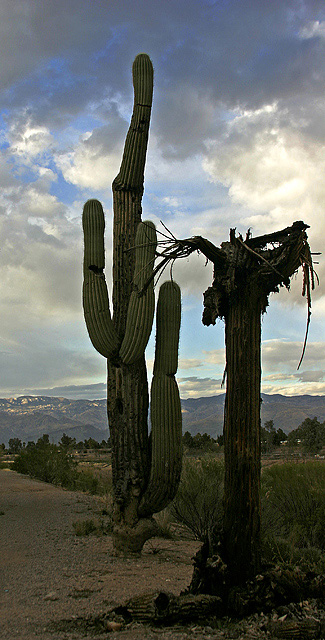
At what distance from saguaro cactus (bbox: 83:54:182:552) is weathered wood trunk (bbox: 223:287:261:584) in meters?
1.93

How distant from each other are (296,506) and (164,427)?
5032 mm

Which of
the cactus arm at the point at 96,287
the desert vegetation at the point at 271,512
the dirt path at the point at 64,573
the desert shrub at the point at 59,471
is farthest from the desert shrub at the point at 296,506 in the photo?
the desert shrub at the point at 59,471

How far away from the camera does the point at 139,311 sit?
813cm

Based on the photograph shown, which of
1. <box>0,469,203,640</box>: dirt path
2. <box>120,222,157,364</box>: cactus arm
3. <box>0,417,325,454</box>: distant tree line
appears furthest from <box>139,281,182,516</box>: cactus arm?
<box>0,417,325,454</box>: distant tree line

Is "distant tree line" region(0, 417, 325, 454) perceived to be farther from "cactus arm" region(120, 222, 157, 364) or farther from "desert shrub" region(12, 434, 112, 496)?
"cactus arm" region(120, 222, 157, 364)

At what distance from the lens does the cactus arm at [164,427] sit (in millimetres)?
8023

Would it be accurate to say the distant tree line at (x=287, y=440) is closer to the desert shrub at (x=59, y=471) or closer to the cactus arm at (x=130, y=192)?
the desert shrub at (x=59, y=471)

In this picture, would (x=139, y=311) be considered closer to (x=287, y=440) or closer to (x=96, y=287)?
(x=96, y=287)

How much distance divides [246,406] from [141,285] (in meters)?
2.97

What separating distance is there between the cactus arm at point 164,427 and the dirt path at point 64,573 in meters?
1.04

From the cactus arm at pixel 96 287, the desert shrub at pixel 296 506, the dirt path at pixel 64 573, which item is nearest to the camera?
the dirt path at pixel 64 573

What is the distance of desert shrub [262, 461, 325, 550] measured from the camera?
385 inches

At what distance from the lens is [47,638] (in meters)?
4.93

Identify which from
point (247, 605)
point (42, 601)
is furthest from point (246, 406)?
point (42, 601)
